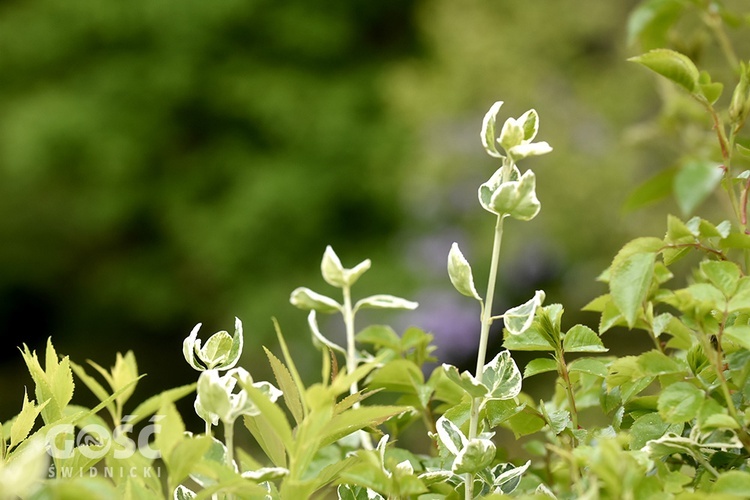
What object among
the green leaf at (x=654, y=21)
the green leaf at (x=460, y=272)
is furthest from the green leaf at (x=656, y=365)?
the green leaf at (x=654, y=21)

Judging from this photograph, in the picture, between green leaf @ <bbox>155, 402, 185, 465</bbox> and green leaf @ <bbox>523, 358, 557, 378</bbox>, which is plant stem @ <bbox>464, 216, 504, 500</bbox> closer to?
green leaf @ <bbox>523, 358, 557, 378</bbox>

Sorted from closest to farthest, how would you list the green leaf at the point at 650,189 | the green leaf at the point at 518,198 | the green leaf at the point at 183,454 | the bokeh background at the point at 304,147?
the green leaf at the point at 183,454
the green leaf at the point at 518,198
the green leaf at the point at 650,189
the bokeh background at the point at 304,147

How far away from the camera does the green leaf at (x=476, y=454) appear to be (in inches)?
17.9

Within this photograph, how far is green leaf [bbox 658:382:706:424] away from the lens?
0.44 meters

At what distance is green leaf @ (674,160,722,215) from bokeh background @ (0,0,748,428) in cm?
364

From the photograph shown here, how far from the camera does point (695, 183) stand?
571mm

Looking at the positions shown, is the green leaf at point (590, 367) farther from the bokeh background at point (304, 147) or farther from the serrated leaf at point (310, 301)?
the bokeh background at point (304, 147)

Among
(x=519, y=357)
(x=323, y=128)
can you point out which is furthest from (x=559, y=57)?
(x=519, y=357)

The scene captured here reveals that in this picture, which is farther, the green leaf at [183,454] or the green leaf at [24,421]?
the green leaf at [24,421]

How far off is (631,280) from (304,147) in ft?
15.9

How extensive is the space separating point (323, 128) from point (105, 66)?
5.02 feet

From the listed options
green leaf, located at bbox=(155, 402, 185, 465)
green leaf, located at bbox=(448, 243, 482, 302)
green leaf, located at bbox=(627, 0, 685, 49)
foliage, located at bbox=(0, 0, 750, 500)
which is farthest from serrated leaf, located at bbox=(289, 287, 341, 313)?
green leaf, located at bbox=(627, 0, 685, 49)

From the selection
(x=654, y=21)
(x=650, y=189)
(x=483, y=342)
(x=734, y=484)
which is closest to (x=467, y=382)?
(x=483, y=342)

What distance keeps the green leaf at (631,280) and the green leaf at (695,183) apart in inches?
4.1
